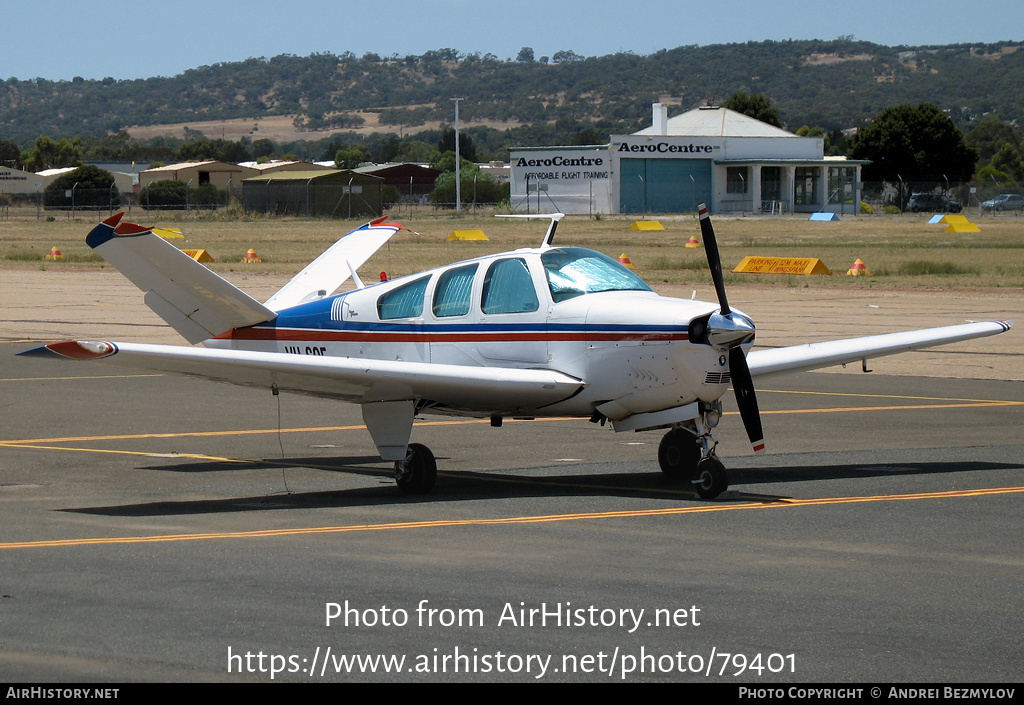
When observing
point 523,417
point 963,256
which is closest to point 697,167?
point 963,256

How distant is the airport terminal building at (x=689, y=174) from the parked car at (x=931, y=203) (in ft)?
21.5

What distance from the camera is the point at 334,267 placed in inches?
575

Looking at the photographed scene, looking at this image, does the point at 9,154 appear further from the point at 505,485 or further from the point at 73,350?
the point at 73,350

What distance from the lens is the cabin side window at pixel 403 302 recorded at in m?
12.5

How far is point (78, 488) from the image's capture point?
1192cm

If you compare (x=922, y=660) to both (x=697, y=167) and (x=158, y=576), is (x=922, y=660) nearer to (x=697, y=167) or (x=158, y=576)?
(x=158, y=576)

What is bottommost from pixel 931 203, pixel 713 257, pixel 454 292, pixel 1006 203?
pixel 931 203

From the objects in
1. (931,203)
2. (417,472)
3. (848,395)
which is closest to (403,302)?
(417,472)

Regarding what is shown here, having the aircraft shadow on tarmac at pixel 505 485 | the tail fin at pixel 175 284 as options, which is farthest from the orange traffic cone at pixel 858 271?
the tail fin at pixel 175 284

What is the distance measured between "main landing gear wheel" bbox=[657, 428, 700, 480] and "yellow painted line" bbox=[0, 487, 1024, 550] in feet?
3.85

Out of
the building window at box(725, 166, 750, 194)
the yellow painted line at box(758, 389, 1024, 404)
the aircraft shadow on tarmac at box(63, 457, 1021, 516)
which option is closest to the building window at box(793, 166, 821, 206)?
the building window at box(725, 166, 750, 194)

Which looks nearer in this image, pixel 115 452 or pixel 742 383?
pixel 742 383

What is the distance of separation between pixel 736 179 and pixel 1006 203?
23.8 meters

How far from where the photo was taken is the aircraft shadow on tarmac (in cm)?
1116
